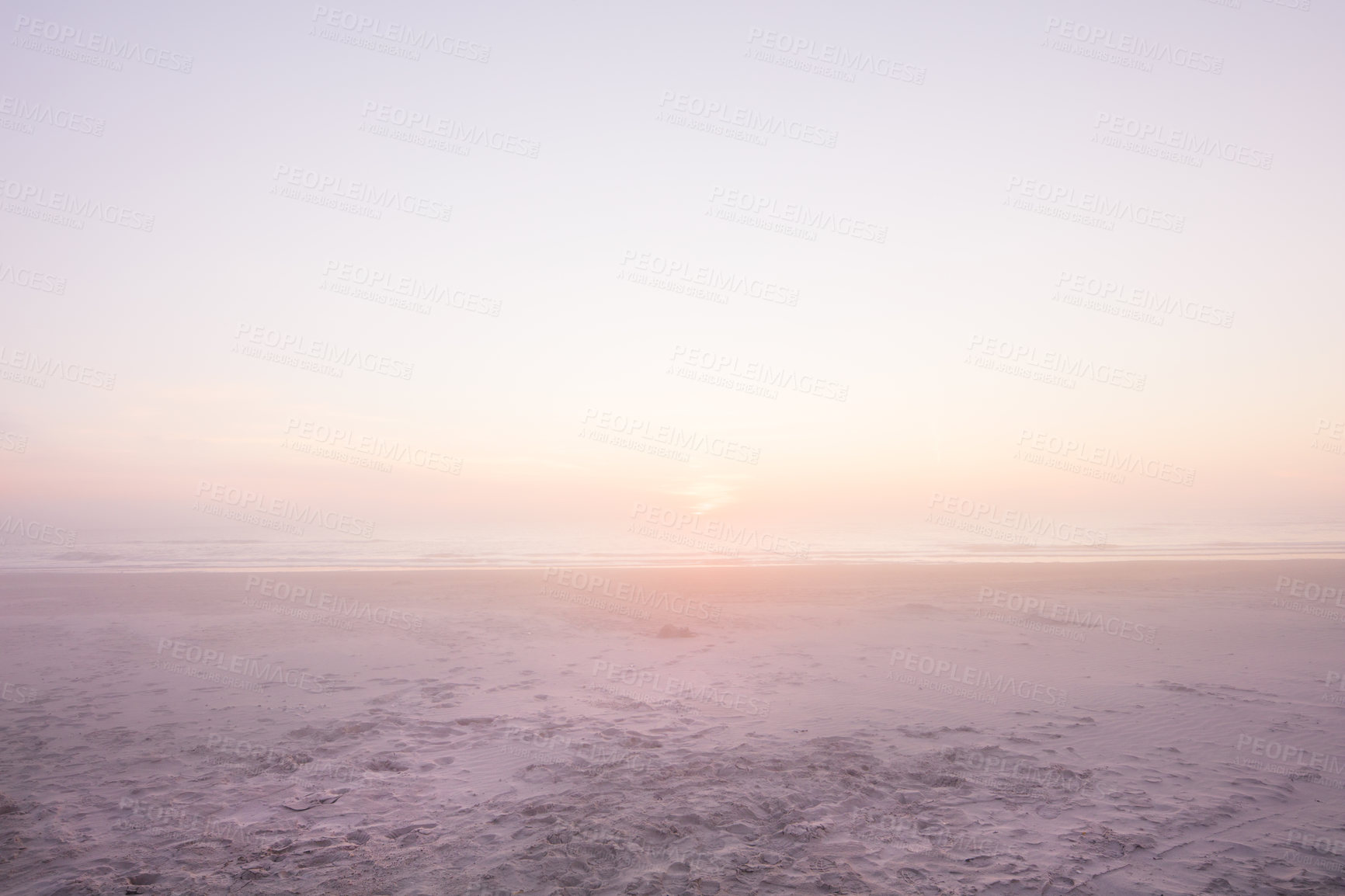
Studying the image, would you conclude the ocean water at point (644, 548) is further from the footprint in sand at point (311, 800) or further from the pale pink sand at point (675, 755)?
the footprint in sand at point (311, 800)

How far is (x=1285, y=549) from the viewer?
108ft

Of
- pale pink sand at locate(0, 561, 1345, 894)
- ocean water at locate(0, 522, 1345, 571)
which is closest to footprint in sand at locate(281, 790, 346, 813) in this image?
pale pink sand at locate(0, 561, 1345, 894)

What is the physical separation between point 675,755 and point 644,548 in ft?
106

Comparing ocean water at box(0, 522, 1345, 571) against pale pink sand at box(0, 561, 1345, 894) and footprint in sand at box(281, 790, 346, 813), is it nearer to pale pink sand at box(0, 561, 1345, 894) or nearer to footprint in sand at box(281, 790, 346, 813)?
pale pink sand at box(0, 561, 1345, 894)

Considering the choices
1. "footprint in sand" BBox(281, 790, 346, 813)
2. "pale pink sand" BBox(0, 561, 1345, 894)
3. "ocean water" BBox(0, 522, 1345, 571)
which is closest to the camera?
"pale pink sand" BBox(0, 561, 1345, 894)

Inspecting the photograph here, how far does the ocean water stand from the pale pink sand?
48.4ft

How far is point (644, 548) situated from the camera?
133 ft

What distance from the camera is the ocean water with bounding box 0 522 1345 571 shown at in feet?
102

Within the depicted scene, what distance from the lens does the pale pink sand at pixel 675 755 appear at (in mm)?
5723

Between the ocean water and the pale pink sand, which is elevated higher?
the ocean water

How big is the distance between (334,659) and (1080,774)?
1291 cm

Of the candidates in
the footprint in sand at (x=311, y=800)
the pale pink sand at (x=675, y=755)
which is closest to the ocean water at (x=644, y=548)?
the pale pink sand at (x=675, y=755)

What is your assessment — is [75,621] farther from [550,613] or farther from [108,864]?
[108,864]

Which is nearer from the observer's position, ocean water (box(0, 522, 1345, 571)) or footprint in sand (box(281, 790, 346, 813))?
footprint in sand (box(281, 790, 346, 813))
